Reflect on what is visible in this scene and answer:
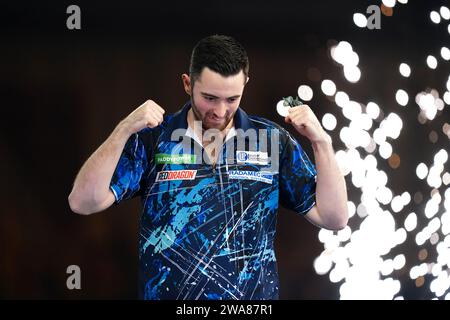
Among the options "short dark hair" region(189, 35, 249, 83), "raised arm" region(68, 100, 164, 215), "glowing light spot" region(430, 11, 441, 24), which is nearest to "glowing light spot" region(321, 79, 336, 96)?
"glowing light spot" region(430, 11, 441, 24)

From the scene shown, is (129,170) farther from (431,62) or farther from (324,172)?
(431,62)

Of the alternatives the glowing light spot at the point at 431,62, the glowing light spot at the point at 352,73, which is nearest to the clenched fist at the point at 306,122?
the glowing light spot at the point at 352,73

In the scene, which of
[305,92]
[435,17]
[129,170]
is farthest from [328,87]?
[129,170]

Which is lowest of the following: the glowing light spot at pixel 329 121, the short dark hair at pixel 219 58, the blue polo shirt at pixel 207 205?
the blue polo shirt at pixel 207 205

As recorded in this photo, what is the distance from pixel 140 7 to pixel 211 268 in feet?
4.95

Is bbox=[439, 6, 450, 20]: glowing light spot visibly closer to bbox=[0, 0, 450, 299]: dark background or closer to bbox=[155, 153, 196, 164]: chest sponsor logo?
bbox=[0, 0, 450, 299]: dark background

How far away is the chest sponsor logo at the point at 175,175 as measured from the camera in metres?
1.49

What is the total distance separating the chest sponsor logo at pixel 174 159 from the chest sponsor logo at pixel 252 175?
0.38 feet

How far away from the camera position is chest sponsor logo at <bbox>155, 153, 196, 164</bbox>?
1.50m

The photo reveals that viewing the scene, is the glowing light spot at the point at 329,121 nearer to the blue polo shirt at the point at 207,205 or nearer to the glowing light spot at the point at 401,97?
the glowing light spot at the point at 401,97

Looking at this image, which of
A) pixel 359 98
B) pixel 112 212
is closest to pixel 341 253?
pixel 359 98

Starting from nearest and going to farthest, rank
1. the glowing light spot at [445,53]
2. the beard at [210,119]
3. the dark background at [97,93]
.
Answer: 1. the beard at [210,119]
2. the dark background at [97,93]
3. the glowing light spot at [445,53]

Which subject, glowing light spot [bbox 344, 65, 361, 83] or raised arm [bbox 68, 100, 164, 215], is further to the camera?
glowing light spot [bbox 344, 65, 361, 83]

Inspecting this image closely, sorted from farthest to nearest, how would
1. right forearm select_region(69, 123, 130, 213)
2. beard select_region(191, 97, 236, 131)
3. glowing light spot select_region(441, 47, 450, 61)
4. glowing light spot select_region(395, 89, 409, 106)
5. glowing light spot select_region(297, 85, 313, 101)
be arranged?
glowing light spot select_region(441, 47, 450, 61) → glowing light spot select_region(395, 89, 409, 106) → glowing light spot select_region(297, 85, 313, 101) → beard select_region(191, 97, 236, 131) → right forearm select_region(69, 123, 130, 213)
